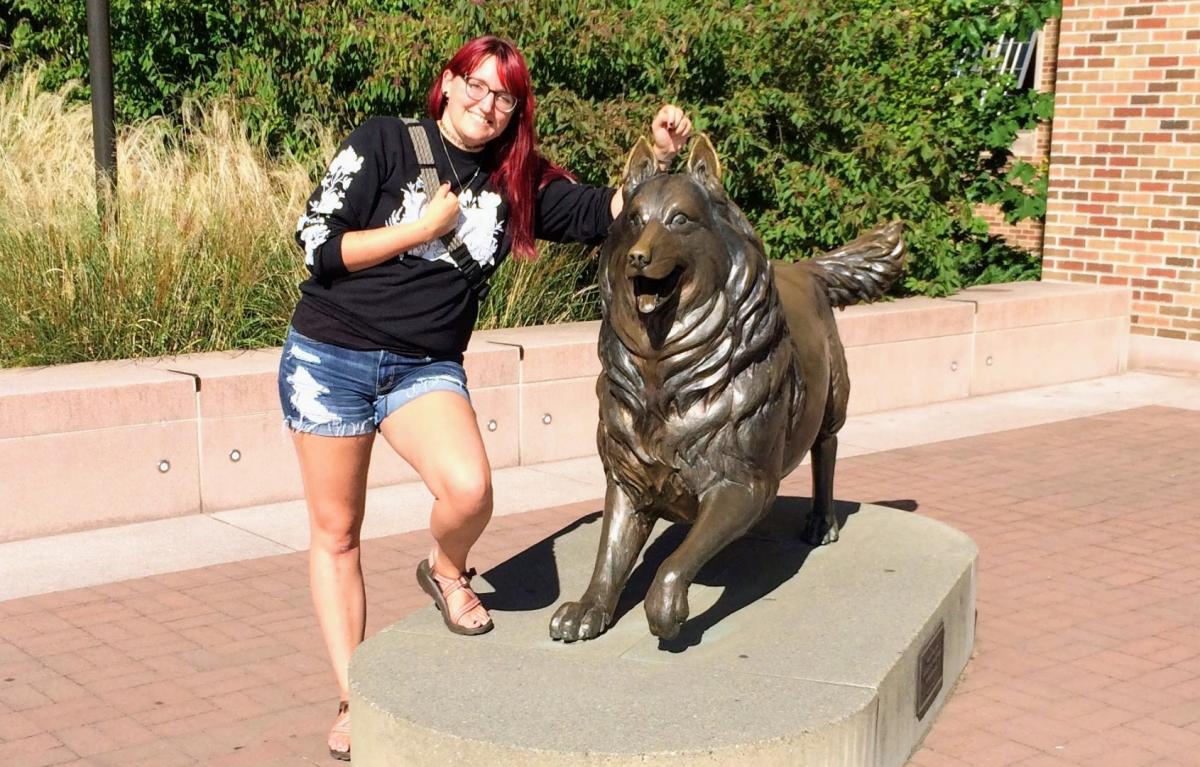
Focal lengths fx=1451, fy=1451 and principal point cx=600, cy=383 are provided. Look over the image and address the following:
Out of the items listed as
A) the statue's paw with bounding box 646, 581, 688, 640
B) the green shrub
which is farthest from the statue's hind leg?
the green shrub

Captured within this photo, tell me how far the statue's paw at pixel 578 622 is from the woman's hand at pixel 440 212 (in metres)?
1.20

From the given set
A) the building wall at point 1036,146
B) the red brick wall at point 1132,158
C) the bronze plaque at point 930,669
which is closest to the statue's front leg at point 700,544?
the bronze plaque at point 930,669

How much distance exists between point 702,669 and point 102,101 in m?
5.93

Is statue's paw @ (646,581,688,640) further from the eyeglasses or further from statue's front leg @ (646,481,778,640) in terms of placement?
the eyeglasses

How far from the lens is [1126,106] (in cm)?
1183

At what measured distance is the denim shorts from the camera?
4.13 m

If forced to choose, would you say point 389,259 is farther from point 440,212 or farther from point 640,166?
point 640,166

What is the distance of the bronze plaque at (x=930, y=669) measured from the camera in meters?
4.43

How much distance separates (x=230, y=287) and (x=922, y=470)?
4089 millimetres

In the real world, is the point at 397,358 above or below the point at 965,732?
above

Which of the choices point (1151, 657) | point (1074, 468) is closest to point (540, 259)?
point (1074, 468)

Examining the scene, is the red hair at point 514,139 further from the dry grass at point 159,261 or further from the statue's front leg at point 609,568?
the dry grass at point 159,261

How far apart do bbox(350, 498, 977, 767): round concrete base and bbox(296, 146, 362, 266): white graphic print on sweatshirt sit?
1205 mm

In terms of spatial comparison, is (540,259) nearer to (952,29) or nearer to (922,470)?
(922,470)
